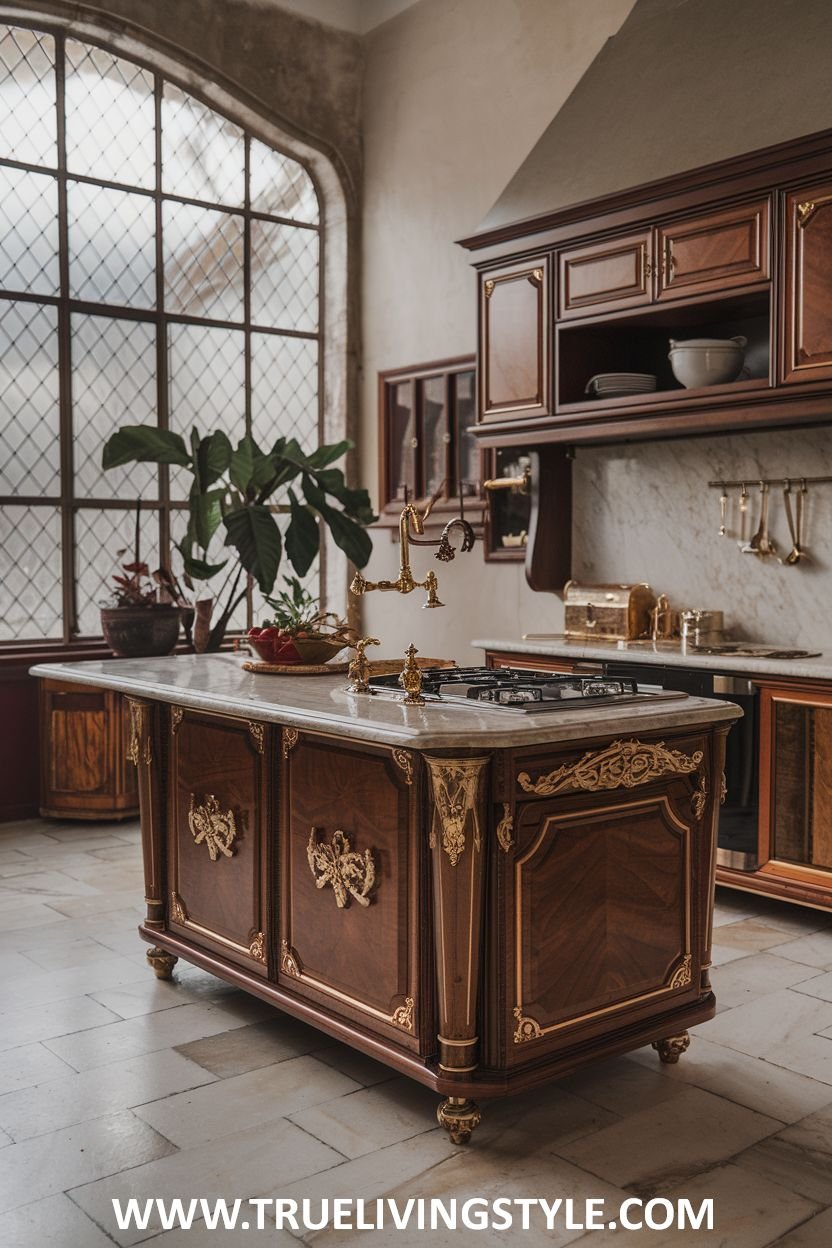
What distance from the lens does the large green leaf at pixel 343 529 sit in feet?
21.0

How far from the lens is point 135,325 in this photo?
6.80 meters

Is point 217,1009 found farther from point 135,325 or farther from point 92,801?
point 135,325

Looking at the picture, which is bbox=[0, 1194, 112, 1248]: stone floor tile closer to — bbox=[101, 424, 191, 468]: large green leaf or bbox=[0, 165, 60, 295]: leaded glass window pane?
bbox=[101, 424, 191, 468]: large green leaf

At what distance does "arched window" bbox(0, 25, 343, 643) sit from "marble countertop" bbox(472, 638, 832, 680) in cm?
247

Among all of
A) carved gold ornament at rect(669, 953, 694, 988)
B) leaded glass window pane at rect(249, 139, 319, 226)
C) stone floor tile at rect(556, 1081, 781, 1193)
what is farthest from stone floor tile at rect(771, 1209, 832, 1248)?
leaded glass window pane at rect(249, 139, 319, 226)

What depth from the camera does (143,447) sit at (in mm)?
6102

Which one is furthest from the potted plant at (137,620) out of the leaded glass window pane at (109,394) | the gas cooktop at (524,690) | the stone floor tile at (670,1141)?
the stone floor tile at (670,1141)

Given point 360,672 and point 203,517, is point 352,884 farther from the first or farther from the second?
point 203,517

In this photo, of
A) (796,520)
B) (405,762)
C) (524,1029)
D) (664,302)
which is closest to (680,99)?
(664,302)

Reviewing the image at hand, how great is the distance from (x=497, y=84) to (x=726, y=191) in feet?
7.74

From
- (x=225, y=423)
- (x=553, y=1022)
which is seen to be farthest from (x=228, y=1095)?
(x=225, y=423)

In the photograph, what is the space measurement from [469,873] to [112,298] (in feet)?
16.3

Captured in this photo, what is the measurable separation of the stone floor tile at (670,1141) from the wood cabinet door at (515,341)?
3347 millimetres

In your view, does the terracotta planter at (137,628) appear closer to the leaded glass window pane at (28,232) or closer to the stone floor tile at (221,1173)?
the leaded glass window pane at (28,232)
